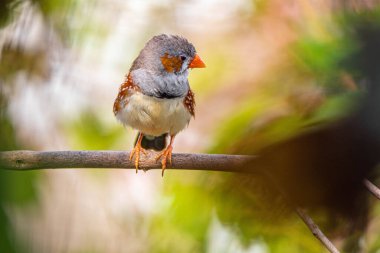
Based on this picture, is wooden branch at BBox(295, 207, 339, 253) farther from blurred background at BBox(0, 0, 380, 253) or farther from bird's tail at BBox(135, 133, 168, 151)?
bird's tail at BBox(135, 133, 168, 151)

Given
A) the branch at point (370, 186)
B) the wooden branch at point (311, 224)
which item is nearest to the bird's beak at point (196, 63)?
the wooden branch at point (311, 224)

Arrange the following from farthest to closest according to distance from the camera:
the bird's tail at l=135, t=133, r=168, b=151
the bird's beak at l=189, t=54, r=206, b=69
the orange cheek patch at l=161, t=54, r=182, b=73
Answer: the bird's tail at l=135, t=133, r=168, b=151 → the orange cheek patch at l=161, t=54, r=182, b=73 → the bird's beak at l=189, t=54, r=206, b=69

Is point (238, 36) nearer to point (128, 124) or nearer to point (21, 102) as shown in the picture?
point (128, 124)

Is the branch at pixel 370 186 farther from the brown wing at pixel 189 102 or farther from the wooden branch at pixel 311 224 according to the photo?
the brown wing at pixel 189 102

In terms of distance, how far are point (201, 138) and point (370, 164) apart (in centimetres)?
242

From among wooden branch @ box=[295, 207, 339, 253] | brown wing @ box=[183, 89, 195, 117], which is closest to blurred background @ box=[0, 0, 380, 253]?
wooden branch @ box=[295, 207, 339, 253]

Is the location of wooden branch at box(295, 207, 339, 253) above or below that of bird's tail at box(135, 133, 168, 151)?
above

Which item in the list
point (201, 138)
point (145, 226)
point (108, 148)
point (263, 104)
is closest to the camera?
point (263, 104)

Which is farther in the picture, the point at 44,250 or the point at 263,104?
the point at 263,104

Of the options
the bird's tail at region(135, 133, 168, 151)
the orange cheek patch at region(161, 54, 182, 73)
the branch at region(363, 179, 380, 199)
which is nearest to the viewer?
the branch at region(363, 179, 380, 199)

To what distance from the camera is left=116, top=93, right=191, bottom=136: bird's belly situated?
1939 mm

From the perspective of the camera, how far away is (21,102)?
17.1 inches

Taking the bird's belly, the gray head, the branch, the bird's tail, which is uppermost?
the branch

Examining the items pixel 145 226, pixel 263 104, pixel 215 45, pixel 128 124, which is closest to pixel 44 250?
pixel 263 104
